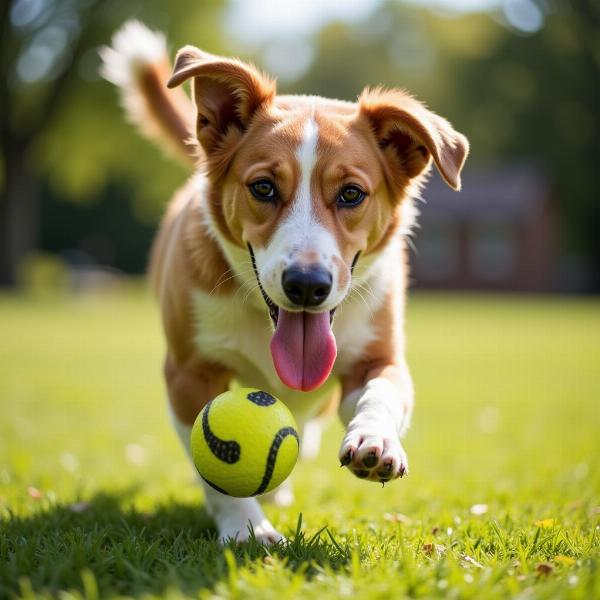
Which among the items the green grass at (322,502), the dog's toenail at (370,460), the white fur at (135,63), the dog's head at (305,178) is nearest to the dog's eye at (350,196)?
the dog's head at (305,178)

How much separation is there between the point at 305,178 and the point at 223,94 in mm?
754

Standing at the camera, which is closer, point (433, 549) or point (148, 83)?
point (433, 549)

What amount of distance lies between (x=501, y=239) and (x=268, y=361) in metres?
37.4

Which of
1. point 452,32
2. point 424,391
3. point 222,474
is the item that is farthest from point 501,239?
point 222,474

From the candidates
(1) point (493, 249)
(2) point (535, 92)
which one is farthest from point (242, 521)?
(2) point (535, 92)

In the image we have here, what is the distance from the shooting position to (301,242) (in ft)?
11.8

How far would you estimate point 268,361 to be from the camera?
413 cm

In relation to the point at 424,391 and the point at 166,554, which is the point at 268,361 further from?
the point at 424,391

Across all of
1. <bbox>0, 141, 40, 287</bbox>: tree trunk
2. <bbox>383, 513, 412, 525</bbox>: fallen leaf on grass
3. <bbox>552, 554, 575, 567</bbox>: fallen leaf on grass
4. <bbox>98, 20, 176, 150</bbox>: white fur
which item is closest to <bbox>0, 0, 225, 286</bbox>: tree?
<bbox>0, 141, 40, 287</bbox>: tree trunk

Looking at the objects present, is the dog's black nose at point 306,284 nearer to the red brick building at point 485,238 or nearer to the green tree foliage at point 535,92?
the red brick building at point 485,238

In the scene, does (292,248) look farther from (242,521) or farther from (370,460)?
(242,521)

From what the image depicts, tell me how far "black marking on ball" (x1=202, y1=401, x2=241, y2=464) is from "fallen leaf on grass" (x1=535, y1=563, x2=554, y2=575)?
1.23m

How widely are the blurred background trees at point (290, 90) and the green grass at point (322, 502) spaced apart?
19890mm

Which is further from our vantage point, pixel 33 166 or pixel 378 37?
pixel 378 37
